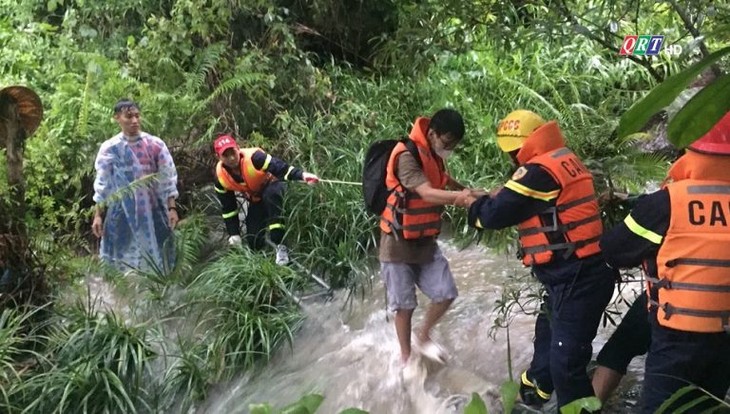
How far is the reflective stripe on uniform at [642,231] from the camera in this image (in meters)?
2.54

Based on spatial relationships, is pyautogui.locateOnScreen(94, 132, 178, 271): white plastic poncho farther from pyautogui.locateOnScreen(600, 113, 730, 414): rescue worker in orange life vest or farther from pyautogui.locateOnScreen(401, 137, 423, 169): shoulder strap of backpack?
pyautogui.locateOnScreen(600, 113, 730, 414): rescue worker in orange life vest

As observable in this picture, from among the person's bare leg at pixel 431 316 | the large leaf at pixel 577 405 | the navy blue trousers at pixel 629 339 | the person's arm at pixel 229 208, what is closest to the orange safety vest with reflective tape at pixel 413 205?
the person's bare leg at pixel 431 316

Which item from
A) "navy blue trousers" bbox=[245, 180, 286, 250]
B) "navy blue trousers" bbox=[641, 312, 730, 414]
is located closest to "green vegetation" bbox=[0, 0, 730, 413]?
"navy blue trousers" bbox=[245, 180, 286, 250]

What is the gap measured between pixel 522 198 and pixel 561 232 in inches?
9.3

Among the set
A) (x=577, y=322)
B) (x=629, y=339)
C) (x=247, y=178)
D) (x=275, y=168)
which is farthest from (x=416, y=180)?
(x=247, y=178)

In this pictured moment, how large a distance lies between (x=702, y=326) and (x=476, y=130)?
15.8 ft

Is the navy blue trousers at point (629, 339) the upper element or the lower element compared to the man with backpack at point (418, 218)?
lower

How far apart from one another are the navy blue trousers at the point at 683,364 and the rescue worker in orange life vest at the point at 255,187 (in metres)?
3.22

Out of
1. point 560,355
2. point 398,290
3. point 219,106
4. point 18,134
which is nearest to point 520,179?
point 560,355

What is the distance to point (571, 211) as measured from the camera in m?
3.04

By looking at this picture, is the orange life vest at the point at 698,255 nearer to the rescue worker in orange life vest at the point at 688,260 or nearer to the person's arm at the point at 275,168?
the rescue worker in orange life vest at the point at 688,260

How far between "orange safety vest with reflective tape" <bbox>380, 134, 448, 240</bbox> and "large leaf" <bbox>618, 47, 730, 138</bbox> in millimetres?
2844

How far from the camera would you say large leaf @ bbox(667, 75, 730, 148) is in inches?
39.5

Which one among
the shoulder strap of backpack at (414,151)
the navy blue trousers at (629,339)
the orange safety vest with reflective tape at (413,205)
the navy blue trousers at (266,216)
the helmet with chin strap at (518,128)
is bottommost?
the navy blue trousers at (629,339)
